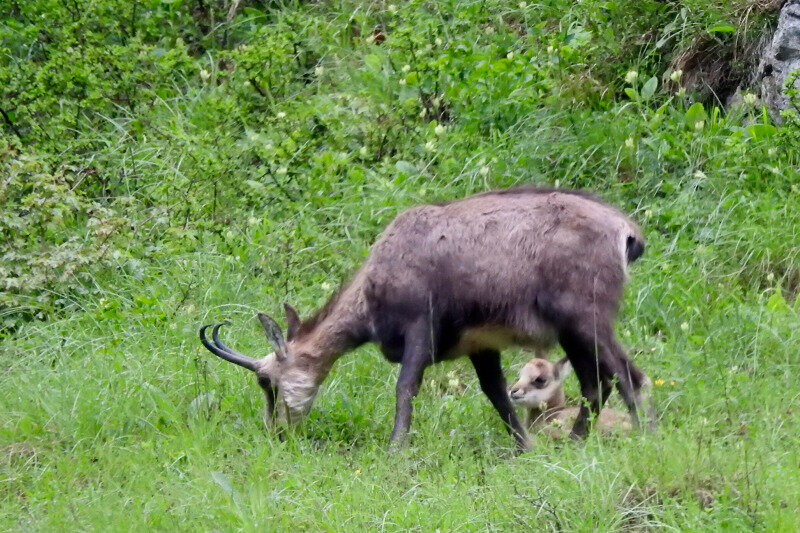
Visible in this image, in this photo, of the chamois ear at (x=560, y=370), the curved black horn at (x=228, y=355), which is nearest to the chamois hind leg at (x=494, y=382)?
the chamois ear at (x=560, y=370)

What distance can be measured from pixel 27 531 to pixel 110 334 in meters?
2.87

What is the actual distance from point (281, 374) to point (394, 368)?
2.94 feet

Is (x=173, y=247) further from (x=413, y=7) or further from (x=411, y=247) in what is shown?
(x=413, y=7)

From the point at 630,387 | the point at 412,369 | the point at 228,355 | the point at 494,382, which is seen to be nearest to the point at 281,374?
the point at 228,355

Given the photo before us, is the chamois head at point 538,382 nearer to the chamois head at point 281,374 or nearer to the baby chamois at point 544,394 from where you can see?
the baby chamois at point 544,394

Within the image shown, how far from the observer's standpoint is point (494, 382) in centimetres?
731

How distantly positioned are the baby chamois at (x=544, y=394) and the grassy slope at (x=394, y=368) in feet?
0.85

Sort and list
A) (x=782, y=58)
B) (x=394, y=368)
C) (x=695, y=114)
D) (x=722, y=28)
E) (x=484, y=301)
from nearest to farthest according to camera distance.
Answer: (x=484, y=301)
(x=394, y=368)
(x=782, y=58)
(x=695, y=114)
(x=722, y=28)

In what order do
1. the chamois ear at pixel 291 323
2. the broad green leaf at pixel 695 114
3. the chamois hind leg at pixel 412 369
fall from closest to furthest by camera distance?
the chamois hind leg at pixel 412 369, the chamois ear at pixel 291 323, the broad green leaf at pixel 695 114

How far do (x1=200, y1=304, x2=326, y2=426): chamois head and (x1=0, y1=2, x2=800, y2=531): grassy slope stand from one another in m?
0.13

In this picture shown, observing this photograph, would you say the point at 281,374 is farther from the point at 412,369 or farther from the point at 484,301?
the point at 484,301

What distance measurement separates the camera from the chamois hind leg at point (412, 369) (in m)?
6.98

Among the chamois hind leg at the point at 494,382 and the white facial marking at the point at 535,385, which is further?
the white facial marking at the point at 535,385

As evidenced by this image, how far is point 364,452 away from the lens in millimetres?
6926
